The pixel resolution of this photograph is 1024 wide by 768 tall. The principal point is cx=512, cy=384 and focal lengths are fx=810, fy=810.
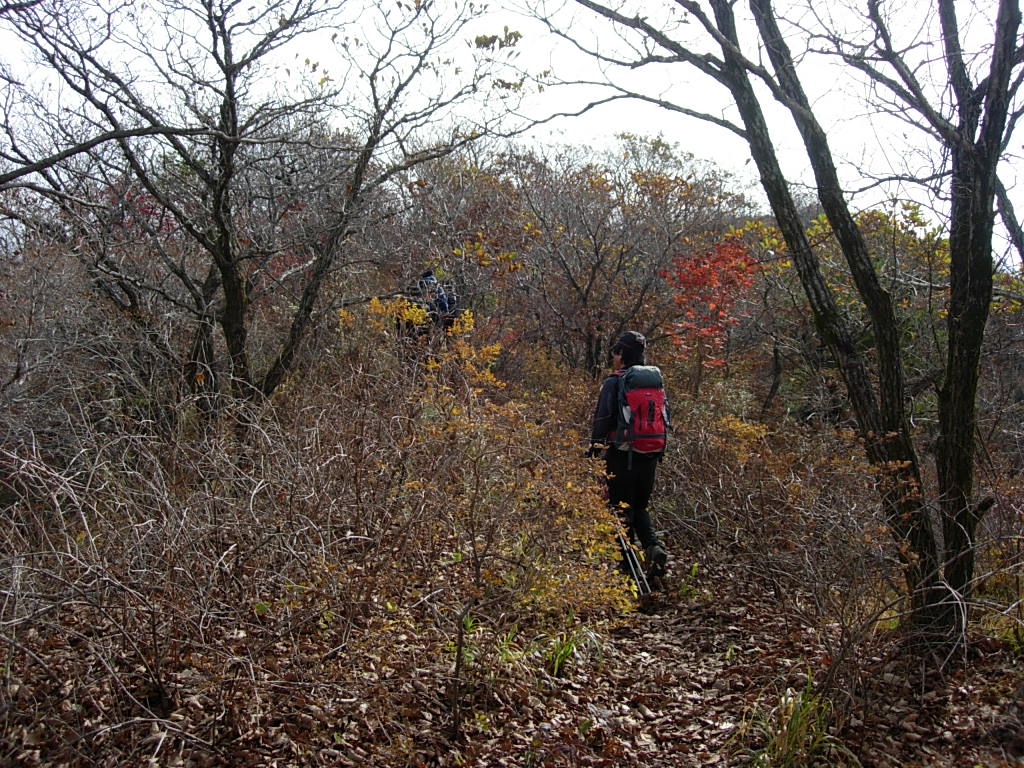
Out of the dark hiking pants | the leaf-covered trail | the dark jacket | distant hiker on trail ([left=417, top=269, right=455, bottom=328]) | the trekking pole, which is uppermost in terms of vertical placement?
distant hiker on trail ([left=417, top=269, right=455, bottom=328])

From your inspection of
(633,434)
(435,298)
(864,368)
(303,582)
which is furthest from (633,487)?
(435,298)

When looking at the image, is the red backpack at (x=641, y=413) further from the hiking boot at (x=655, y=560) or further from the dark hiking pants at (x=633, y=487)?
the hiking boot at (x=655, y=560)

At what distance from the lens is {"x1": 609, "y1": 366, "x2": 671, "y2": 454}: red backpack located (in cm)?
568

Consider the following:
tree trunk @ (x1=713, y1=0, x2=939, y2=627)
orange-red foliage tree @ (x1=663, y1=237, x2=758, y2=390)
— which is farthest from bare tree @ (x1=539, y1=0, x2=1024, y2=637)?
orange-red foliage tree @ (x1=663, y1=237, x2=758, y2=390)

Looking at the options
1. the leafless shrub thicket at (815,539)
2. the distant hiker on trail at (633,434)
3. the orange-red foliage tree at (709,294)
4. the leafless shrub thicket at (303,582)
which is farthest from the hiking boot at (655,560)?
the orange-red foliage tree at (709,294)

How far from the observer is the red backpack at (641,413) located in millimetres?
5680

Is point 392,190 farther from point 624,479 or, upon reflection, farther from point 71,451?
point 624,479

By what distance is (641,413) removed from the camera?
5.68 meters

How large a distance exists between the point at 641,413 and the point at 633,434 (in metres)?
0.16

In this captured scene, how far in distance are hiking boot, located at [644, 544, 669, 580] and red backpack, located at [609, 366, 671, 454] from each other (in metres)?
0.72

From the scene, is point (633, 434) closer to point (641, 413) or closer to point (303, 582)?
point (641, 413)

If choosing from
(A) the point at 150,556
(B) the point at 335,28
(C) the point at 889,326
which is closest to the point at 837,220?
(C) the point at 889,326

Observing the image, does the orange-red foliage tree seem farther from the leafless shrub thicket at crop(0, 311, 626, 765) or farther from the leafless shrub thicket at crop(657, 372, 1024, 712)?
the leafless shrub thicket at crop(0, 311, 626, 765)

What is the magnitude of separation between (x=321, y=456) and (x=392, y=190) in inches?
244
